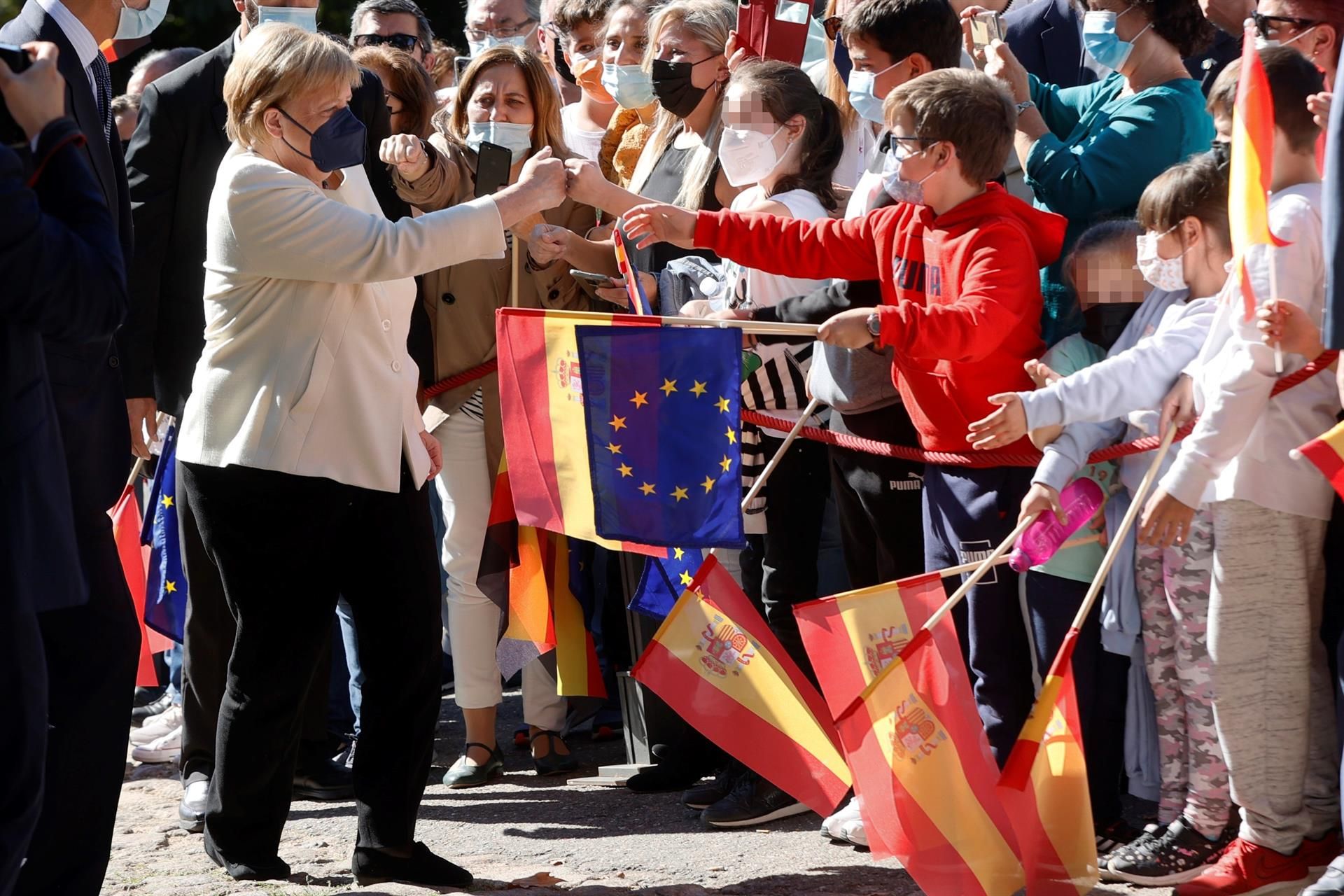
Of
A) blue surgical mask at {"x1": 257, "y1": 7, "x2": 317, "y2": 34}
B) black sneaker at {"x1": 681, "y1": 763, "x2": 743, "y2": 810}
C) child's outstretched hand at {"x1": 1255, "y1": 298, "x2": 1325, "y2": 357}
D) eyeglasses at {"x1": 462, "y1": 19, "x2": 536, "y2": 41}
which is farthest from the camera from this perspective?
eyeglasses at {"x1": 462, "y1": 19, "x2": 536, "y2": 41}

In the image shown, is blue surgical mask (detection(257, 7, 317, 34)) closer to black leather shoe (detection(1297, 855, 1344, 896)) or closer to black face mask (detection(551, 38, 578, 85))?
black face mask (detection(551, 38, 578, 85))

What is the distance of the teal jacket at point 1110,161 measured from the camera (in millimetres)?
4414

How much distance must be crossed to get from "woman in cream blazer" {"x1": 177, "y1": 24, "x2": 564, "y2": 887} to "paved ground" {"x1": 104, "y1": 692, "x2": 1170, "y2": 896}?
0.68 feet

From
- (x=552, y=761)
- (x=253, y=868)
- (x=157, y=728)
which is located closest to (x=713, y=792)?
(x=552, y=761)

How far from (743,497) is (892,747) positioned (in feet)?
3.96

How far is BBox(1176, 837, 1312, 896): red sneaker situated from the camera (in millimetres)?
3893

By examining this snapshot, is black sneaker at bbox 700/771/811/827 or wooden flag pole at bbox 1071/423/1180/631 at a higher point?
wooden flag pole at bbox 1071/423/1180/631

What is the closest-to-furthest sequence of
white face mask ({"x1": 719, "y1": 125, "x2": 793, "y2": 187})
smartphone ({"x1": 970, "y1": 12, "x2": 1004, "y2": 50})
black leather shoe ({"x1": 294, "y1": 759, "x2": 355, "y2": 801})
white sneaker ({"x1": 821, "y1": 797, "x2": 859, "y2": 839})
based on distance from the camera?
white sneaker ({"x1": 821, "y1": 797, "x2": 859, "y2": 839}) < smartphone ({"x1": 970, "y1": 12, "x2": 1004, "y2": 50}) < white face mask ({"x1": 719, "y1": 125, "x2": 793, "y2": 187}) < black leather shoe ({"x1": 294, "y1": 759, "x2": 355, "y2": 801})

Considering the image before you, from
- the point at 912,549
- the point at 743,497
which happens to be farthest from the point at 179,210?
the point at 912,549

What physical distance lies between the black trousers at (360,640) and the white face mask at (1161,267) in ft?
6.44

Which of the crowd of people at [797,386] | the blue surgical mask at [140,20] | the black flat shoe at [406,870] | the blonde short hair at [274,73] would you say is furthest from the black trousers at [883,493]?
the blue surgical mask at [140,20]

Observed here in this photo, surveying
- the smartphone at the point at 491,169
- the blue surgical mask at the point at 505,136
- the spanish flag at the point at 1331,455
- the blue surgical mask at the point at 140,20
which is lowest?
the spanish flag at the point at 1331,455

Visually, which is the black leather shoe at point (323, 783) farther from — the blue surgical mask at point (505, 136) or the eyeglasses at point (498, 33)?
the eyeglasses at point (498, 33)

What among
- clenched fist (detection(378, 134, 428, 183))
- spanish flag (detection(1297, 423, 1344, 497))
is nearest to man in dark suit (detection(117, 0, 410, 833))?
clenched fist (detection(378, 134, 428, 183))
